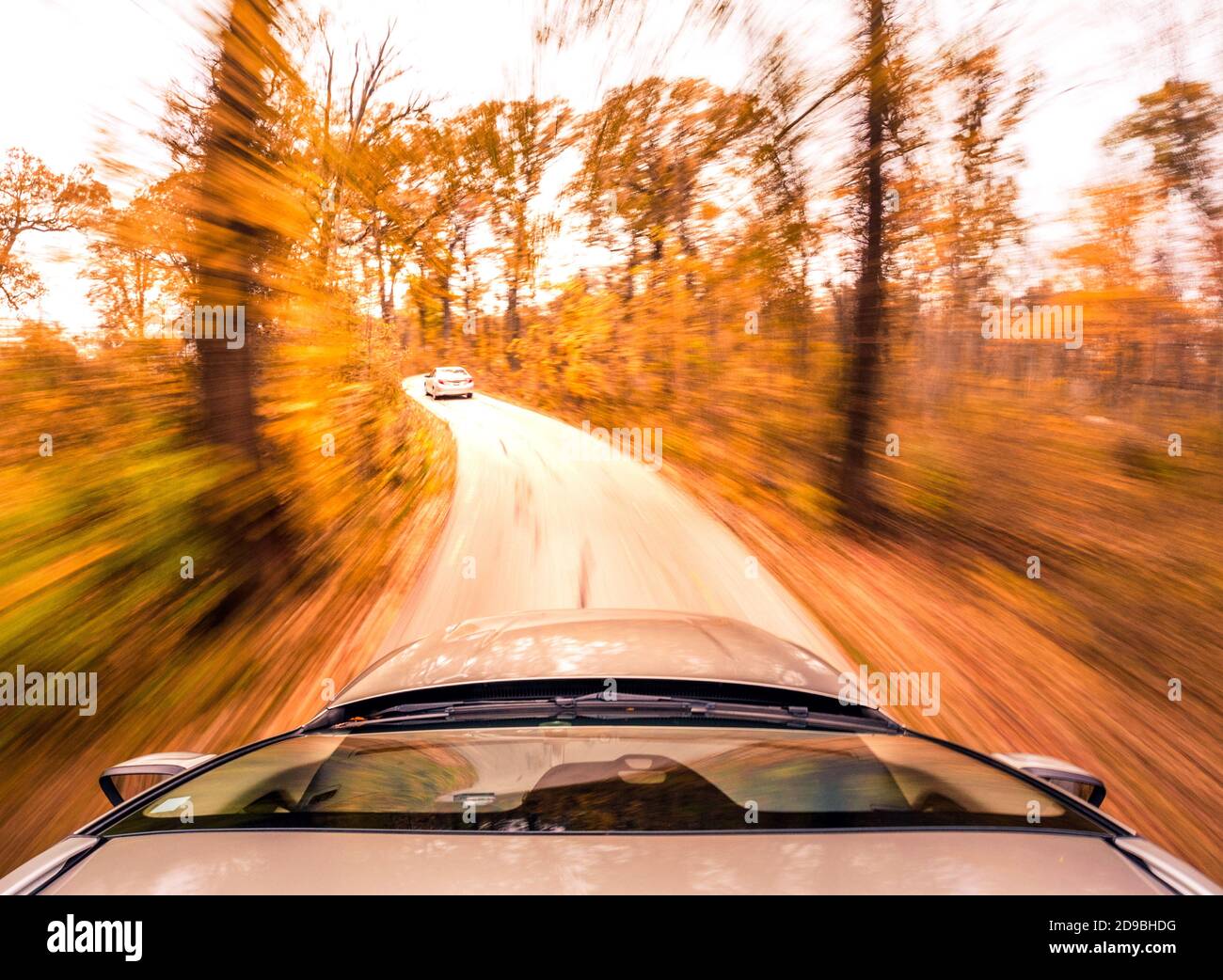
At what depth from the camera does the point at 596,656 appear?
2.43 metres

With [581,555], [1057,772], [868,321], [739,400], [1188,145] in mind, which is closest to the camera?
[1057,772]

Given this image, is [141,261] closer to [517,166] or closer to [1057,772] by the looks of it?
[1057,772]

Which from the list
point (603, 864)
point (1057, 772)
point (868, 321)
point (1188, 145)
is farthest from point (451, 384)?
point (603, 864)

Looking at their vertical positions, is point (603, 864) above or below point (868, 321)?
below

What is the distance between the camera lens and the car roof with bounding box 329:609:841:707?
226 centimetres

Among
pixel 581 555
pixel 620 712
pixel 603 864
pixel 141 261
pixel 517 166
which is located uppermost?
pixel 517 166

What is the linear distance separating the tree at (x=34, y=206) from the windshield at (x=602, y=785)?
194 inches

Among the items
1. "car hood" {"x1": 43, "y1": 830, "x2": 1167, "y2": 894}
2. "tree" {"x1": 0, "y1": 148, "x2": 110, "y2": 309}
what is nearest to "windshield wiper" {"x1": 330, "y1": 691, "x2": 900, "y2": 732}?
"car hood" {"x1": 43, "y1": 830, "x2": 1167, "y2": 894}

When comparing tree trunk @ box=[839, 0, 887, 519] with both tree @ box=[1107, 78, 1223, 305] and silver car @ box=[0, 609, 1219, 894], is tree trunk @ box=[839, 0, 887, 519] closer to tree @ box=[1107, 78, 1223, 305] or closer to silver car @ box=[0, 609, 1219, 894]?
tree @ box=[1107, 78, 1223, 305]

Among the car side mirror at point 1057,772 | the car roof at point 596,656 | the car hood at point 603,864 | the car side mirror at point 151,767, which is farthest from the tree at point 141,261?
the car side mirror at point 1057,772

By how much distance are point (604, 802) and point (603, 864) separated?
29 cm

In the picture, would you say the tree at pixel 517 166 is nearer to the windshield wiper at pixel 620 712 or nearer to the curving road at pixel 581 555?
the curving road at pixel 581 555

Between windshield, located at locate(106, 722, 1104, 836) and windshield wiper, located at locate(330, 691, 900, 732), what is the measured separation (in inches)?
3.1

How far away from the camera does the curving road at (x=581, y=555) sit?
21.9 feet
